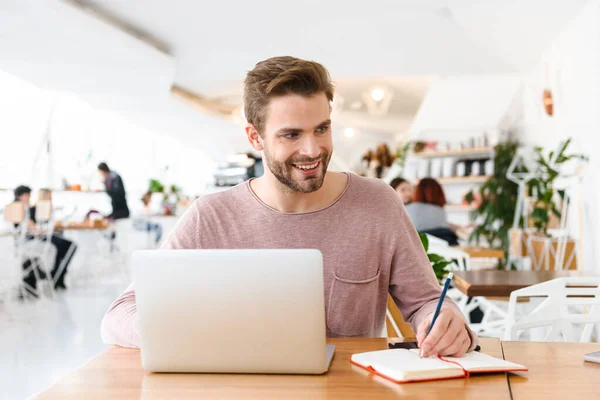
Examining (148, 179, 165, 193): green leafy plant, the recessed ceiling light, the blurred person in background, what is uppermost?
the recessed ceiling light

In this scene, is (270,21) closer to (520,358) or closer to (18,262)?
(18,262)

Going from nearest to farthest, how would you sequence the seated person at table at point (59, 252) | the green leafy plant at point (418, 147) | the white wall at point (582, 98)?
the white wall at point (582, 98) < the seated person at table at point (59, 252) < the green leafy plant at point (418, 147)

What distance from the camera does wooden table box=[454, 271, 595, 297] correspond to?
103 inches

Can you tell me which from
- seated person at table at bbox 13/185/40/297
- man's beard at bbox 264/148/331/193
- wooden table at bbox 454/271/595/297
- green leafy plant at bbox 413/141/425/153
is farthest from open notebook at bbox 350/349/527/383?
green leafy plant at bbox 413/141/425/153

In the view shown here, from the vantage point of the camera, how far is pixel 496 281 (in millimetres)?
2738

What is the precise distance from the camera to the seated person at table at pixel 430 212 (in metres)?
4.90

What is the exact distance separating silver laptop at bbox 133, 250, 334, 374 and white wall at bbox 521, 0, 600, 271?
3708mm

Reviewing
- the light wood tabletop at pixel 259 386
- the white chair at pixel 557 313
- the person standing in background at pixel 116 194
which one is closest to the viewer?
the light wood tabletop at pixel 259 386

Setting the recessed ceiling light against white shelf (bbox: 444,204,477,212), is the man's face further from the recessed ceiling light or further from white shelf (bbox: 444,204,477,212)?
the recessed ceiling light

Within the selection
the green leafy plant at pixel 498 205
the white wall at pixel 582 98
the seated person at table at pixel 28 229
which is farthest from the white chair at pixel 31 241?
the white wall at pixel 582 98

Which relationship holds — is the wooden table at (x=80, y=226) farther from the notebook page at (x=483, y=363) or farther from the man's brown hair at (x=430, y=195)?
the notebook page at (x=483, y=363)

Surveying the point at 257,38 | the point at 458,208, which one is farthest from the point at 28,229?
the point at 458,208

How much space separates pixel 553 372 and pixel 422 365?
0.77 feet

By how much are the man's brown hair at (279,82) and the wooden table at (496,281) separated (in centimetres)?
134
